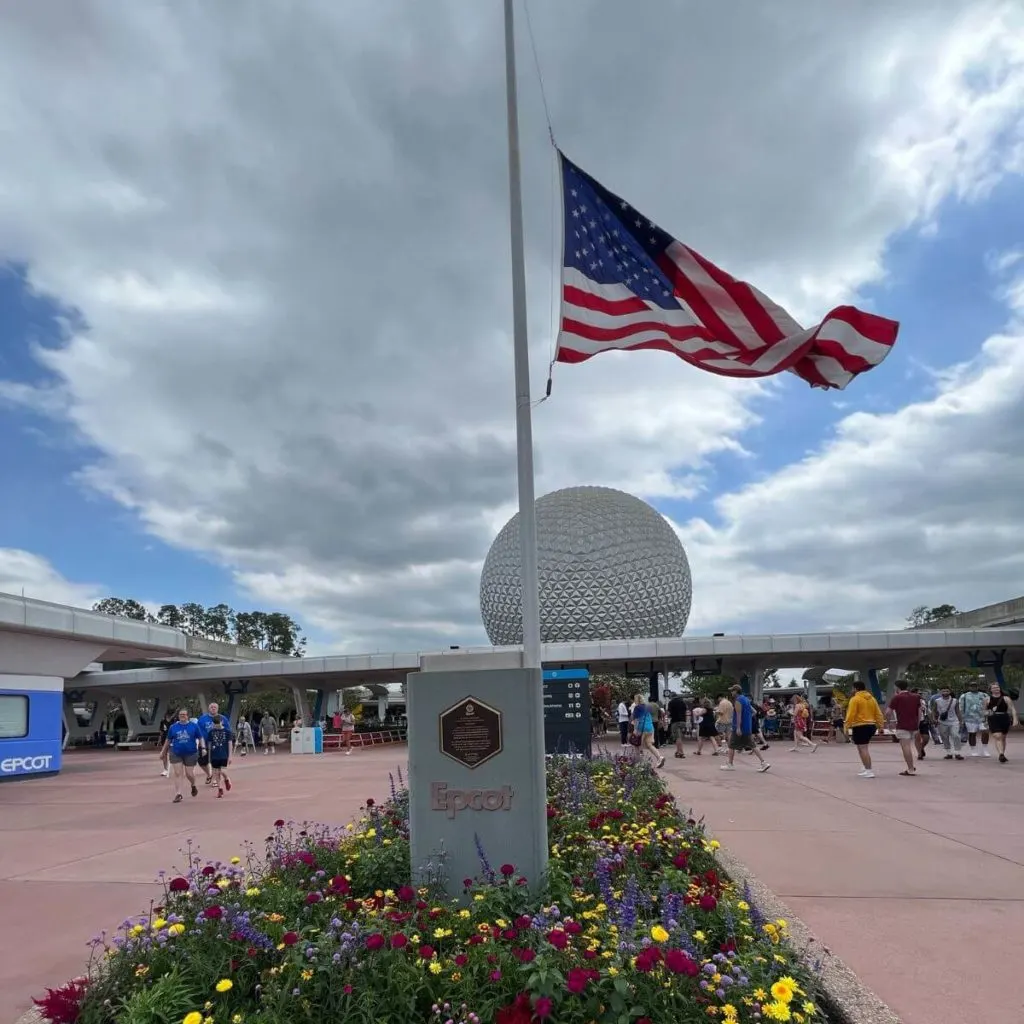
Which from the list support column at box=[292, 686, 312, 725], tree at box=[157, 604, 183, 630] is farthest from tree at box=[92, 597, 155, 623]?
support column at box=[292, 686, 312, 725]

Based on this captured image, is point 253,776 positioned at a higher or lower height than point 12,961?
lower

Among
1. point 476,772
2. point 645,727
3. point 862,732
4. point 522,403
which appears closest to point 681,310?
point 522,403

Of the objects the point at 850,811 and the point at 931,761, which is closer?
A: the point at 850,811

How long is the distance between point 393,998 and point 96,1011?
1225 mm

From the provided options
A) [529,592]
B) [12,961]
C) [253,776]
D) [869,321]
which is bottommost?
[253,776]

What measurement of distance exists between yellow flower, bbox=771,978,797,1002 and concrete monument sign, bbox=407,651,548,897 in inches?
Answer: 77.3

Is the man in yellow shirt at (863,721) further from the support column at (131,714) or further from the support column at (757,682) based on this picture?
the support column at (131,714)

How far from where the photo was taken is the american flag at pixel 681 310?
738cm

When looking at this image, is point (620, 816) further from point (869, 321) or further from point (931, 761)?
point (931, 761)

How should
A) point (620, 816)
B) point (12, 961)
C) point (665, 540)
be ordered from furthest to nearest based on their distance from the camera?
point (665, 540), point (620, 816), point (12, 961)

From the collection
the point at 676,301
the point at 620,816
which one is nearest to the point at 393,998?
the point at 620,816

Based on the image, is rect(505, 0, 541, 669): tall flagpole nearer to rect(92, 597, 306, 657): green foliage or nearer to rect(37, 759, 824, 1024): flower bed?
rect(37, 759, 824, 1024): flower bed

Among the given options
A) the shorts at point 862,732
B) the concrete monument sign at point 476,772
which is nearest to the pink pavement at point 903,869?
the shorts at point 862,732

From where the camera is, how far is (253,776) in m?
16.6
